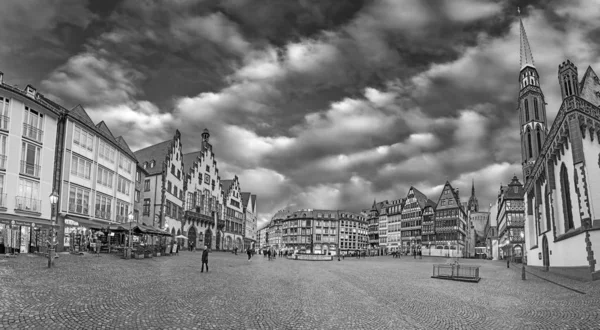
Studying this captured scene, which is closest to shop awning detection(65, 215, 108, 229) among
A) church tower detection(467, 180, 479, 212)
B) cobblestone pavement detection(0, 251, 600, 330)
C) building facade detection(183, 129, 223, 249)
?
cobblestone pavement detection(0, 251, 600, 330)

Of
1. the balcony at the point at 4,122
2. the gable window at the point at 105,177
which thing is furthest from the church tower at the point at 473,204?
the balcony at the point at 4,122

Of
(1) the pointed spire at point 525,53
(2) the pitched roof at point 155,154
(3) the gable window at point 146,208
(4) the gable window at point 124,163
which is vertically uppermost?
(1) the pointed spire at point 525,53

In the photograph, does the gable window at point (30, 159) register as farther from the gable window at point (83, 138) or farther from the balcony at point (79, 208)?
the balcony at point (79, 208)

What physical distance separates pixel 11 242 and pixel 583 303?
35.2 m

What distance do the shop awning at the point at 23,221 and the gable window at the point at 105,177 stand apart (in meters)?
9.13

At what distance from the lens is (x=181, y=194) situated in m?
68.6

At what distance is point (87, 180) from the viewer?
4275 cm

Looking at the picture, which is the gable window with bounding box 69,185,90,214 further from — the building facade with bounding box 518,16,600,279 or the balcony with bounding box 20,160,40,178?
the building facade with bounding box 518,16,600,279

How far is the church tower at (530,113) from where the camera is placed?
94500mm

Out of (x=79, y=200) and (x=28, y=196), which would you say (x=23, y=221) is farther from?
(x=79, y=200)

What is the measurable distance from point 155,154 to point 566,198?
2097 inches

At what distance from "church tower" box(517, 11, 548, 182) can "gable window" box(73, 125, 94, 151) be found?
265ft

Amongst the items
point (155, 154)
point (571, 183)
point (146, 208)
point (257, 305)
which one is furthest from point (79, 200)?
point (571, 183)

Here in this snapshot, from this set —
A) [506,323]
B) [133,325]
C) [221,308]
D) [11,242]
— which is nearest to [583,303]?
[506,323]
